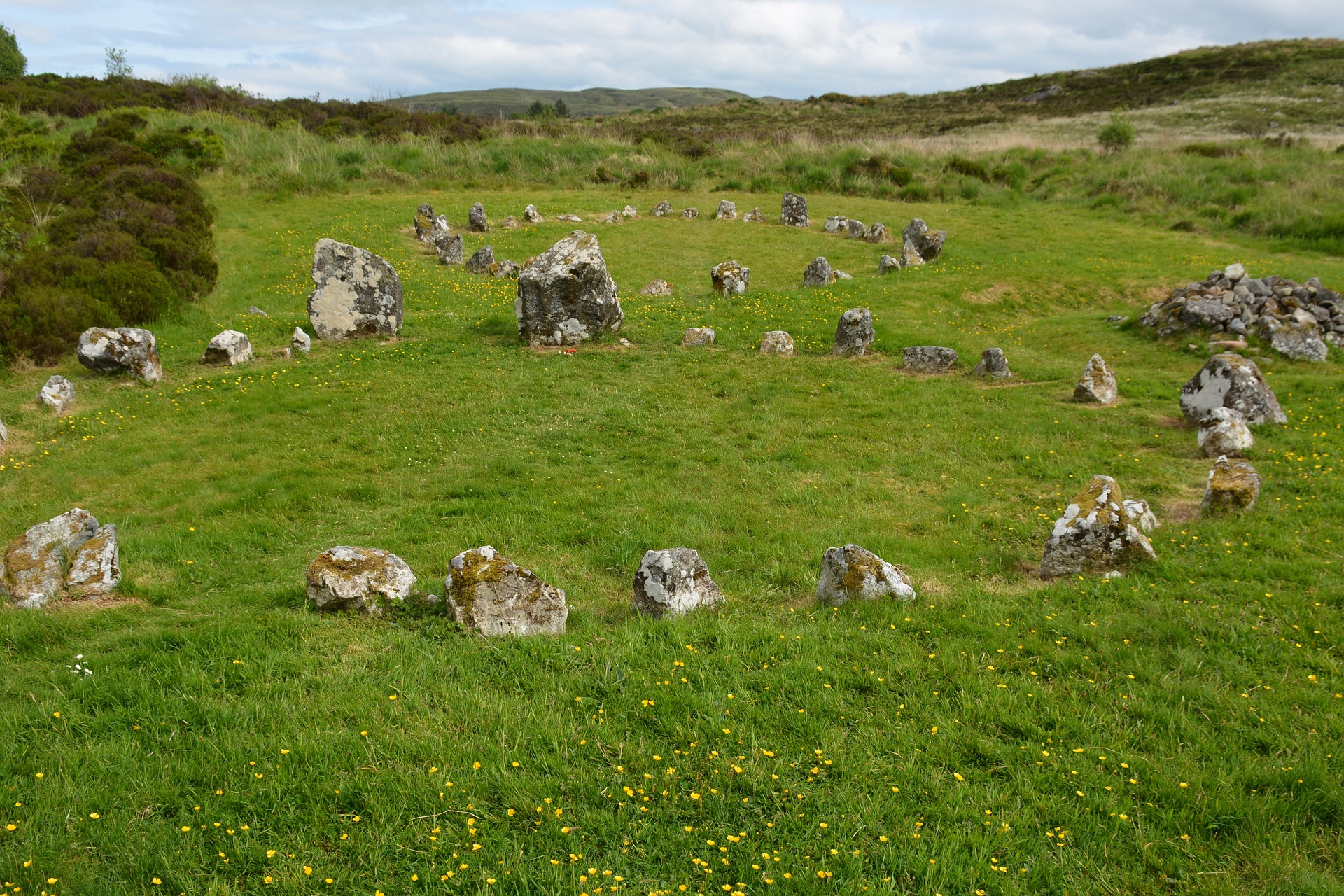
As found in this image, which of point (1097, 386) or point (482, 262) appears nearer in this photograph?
point (1097, 386)

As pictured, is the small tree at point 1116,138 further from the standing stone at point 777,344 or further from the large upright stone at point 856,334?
the standing stone at point 777,344

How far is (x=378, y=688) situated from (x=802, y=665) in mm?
3253

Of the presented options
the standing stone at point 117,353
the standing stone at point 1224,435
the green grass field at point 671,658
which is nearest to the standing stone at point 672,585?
the green grass field at point 671,658

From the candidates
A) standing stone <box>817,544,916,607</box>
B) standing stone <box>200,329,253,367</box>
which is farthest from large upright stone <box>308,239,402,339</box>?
standing stone <box>817,544,916,607</box>

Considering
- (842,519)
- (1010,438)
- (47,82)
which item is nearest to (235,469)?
(842,519)

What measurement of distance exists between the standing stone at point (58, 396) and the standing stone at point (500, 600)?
35.0ft

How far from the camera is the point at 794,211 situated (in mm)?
30797

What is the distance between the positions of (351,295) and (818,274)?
42.4ft

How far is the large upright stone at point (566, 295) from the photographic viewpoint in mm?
16297

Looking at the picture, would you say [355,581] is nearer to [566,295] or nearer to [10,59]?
[566,295]

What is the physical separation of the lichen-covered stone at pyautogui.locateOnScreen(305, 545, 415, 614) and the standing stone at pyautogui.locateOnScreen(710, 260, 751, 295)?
1547cm

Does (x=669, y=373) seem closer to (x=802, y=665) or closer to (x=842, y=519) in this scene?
(x=842, y=519)

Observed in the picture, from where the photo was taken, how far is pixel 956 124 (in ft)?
218

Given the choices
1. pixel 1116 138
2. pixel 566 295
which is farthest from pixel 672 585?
pixel 1116 138
